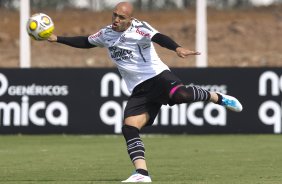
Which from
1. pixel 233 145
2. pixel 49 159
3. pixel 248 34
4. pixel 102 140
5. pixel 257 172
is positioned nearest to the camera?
pixel 257 172

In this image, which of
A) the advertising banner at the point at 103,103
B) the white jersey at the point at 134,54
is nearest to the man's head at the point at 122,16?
the white jersey at the point at 134,54

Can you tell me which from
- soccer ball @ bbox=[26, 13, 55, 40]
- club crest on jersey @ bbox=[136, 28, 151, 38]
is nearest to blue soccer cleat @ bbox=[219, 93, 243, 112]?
club crest on jersey @ bbox=[136, 28, 151, 38]

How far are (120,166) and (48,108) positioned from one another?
8.42 m

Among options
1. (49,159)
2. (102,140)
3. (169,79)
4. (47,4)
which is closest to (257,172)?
(169,79)

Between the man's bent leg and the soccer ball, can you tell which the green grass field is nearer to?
the man's bent leg

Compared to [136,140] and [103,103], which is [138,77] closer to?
[136,140]

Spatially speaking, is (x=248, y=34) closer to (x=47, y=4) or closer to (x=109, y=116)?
(x=47, y=4)

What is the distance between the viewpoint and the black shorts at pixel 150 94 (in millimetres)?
12477

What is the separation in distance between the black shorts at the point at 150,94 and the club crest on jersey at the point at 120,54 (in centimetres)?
41

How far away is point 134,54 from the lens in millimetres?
12531

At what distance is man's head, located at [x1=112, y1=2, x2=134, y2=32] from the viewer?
40.0 ft

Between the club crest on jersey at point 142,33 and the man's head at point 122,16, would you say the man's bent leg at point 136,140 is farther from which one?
the man's head at point 122,16

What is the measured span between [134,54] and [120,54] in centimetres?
19

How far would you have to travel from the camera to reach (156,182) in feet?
39.4
